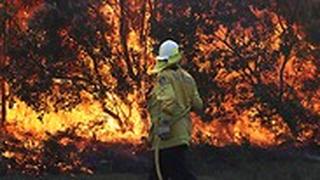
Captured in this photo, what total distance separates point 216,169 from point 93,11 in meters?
2.95

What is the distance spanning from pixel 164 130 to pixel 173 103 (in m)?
0.27

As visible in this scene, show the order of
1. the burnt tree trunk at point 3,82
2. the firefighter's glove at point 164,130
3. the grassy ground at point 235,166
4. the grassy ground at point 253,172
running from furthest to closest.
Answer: the burnt tree trunk at point 3,82
the grassy ground at point 235,166
the grassy ground at point 253,172
the firefighter's glove at point 164,130

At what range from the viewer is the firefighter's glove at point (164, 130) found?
7773 mm

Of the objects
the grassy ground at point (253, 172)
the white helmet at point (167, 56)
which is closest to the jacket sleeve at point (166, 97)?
the white helmet at point (167, 56)

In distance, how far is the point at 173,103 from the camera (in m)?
7.82

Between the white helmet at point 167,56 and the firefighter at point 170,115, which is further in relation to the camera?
the white helmet at point 167,56

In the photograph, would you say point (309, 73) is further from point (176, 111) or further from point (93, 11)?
point (176, 111)

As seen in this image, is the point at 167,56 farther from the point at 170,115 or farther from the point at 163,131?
the point at 163,131

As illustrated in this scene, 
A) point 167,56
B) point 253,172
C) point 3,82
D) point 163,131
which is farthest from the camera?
point 3,82

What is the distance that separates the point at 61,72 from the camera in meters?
12.0

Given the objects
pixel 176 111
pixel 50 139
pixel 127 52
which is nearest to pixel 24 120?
pixel 50 139

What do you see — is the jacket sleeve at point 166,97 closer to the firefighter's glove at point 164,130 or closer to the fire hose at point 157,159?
the firefighter's glove at point 164,130

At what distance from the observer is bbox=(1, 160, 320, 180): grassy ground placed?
11.2m

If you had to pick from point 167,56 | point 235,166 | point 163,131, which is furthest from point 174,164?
point 235,166
